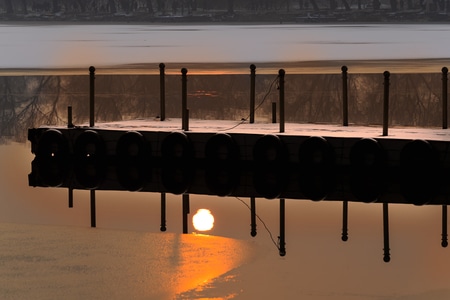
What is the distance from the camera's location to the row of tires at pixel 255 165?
25109 mm

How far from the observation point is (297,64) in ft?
226

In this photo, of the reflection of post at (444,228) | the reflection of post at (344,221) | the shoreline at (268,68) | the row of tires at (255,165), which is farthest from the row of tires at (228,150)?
the shoreline at (268,68)

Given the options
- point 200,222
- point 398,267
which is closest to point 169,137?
point 200,222

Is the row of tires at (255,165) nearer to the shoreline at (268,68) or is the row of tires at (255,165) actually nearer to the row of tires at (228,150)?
the row of tires at (228,150)

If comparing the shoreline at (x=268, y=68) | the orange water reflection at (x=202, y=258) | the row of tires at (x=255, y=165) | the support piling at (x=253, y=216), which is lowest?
the orange water reflection at (x=202, y=258)

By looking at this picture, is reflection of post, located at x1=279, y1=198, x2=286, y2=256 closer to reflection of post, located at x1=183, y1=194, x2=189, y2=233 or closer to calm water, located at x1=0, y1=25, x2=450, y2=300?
calm water, located at x1=0, y1=25, x2=450, y2=300

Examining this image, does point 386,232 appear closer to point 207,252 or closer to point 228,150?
point 207,252

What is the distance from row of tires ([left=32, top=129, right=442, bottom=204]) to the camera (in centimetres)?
2511

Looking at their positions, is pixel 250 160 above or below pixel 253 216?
above

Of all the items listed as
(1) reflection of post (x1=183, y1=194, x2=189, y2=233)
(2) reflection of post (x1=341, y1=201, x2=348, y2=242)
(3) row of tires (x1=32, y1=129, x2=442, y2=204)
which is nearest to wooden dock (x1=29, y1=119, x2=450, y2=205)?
(3) row of tires (x1=32, y1=129, x2=442, y2=204)

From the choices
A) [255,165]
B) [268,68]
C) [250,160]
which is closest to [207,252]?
[255,165]

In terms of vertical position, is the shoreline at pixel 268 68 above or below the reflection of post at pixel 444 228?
above

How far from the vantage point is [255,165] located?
26469mm
